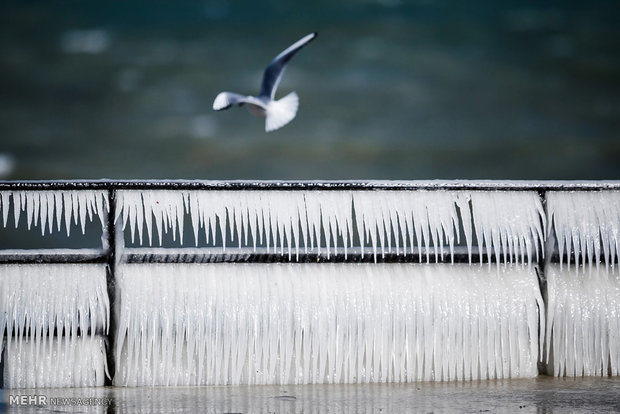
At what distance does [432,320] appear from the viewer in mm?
5141

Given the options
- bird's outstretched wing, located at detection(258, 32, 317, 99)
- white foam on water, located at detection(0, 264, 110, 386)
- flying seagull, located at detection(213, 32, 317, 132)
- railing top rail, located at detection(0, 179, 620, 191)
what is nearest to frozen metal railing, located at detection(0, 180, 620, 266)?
railing top rail, located at detection(0, 179, 620, 191)

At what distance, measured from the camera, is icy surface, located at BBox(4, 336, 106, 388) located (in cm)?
493

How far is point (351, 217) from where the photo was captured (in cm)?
514

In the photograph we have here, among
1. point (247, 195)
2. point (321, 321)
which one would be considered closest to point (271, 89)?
point (247, 195)

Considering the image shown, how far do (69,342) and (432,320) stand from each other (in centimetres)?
198

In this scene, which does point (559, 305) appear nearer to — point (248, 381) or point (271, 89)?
point (248, 381)

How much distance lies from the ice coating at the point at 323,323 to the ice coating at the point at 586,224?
0.30 m

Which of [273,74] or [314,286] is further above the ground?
[273,74]

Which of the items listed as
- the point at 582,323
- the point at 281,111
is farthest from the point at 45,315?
the point at 582,323

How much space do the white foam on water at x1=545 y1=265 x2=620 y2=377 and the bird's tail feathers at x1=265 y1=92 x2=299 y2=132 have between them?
6.68 ft

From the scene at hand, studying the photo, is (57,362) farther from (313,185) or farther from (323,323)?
(313,185)

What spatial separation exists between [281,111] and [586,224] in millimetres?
2241

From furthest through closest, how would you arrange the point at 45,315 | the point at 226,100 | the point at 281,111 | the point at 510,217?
the point at 281,111 → the point at 226,100 → the point at 510,217 → the point at 45,315

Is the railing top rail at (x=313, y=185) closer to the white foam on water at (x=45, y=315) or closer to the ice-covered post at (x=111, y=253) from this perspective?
the ice-covered post at (x=111, y=253)
